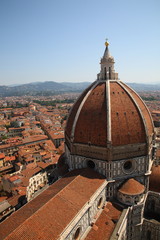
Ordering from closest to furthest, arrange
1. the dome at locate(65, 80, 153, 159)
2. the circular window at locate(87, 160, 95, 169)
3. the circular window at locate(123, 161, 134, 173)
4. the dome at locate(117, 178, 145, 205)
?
the dome at locate(117, 178, 145, 205)
the dome at locate(65, 80, 153, 159)
the circular window at locate(123, 161, 134, 173)
the circular window at locate(87, 160, 95, 169)

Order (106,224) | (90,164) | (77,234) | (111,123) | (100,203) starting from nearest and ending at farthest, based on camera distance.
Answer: (77,234), (106,224), (100,203), (111,123), (90,164)

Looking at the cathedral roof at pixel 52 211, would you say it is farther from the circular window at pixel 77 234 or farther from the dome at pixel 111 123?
the dome at pixel 111 123

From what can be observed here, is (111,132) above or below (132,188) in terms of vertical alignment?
above

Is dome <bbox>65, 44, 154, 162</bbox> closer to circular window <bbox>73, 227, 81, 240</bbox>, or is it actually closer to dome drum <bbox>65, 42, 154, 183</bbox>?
dome drum <bbox>65, 42, 154, 183</bbox>

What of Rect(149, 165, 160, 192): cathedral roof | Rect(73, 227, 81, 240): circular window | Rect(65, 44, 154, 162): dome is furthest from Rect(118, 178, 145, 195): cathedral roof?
Rect(73, 227, 81, 240): circular window

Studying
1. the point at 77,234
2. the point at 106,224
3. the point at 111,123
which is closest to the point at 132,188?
the point at 106,224

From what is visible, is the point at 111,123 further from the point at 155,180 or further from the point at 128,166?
the point at 155,180

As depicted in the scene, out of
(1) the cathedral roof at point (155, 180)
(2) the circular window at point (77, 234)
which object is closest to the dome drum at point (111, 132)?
(1) the cathedral roof at point (155, 180)

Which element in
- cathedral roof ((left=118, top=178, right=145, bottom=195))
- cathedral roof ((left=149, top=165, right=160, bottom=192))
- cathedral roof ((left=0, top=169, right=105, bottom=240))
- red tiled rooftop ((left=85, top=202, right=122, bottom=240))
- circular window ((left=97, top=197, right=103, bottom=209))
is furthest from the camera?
cathedral roof ((left=149, top=165, right=160, bottom=192))
